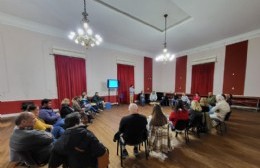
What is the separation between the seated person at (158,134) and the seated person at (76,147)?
1213mm

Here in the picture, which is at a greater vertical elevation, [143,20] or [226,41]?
[143,20]

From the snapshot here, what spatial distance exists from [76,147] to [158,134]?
61.4 inches

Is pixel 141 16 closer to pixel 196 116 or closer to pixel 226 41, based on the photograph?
pixel 196 116

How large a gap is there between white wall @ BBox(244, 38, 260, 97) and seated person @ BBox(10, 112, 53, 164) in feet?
27.3

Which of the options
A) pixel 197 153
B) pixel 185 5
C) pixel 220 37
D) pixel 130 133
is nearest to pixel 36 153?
pixel 130 133

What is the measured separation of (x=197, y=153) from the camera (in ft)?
7.72

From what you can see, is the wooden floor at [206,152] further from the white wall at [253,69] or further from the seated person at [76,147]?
the white wall at [253,69]

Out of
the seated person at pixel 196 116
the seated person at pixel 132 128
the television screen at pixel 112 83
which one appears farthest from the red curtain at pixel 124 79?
the seated person at pixel 132 128

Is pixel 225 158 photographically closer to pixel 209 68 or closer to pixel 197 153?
pixel 197 153

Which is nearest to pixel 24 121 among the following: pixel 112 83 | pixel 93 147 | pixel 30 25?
pixel 93 147

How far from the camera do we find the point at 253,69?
5.68 meters

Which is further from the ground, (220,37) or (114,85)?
(220,37)

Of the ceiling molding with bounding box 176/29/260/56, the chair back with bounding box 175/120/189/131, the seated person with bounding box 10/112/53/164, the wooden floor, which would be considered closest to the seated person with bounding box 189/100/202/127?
the chair back with bounding box 175/120/189/131

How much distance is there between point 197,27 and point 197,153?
16.6ft
